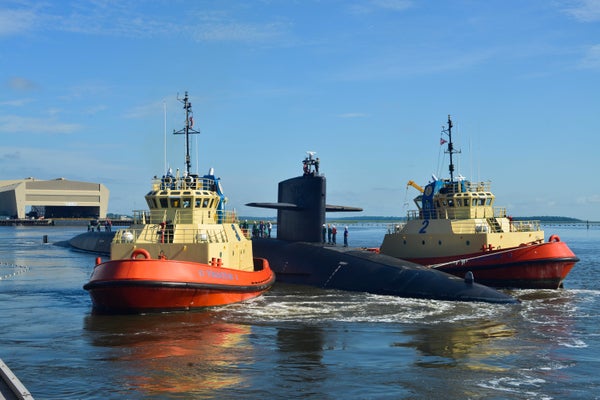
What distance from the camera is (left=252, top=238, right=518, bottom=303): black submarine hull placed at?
82.3 ft

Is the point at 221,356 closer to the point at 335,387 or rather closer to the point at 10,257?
the point at 335,387

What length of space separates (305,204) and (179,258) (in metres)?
10.8

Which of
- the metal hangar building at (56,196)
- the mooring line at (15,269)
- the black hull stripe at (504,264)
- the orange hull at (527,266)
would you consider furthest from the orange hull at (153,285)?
the metal hangar building at (56,196)

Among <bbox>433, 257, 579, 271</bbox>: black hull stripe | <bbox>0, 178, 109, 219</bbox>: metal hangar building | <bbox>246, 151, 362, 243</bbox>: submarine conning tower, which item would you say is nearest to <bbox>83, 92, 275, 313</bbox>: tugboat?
<bbox>246, 151, 362, 243</bbox>: submarine conning tower

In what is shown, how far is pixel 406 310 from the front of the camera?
2280 centimetres

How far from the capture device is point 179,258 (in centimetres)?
2319

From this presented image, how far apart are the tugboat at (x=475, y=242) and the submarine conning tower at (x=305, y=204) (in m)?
6.19

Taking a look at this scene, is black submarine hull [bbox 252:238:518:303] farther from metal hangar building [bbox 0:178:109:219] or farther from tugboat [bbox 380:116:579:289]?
metal hangar building [bbox 0:178:109:219]

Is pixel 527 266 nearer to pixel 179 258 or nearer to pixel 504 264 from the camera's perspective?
pixel 504 264

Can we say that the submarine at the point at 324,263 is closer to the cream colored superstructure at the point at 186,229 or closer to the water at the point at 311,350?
the water at the point at 311,350

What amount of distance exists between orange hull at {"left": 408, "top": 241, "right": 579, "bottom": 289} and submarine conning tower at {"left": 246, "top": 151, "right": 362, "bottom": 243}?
6471 millimetres

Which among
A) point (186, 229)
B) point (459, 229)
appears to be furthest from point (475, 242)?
point (186, 229)

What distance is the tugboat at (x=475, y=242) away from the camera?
31.0 metres

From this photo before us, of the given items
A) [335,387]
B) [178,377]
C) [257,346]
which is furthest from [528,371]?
[178,377]
